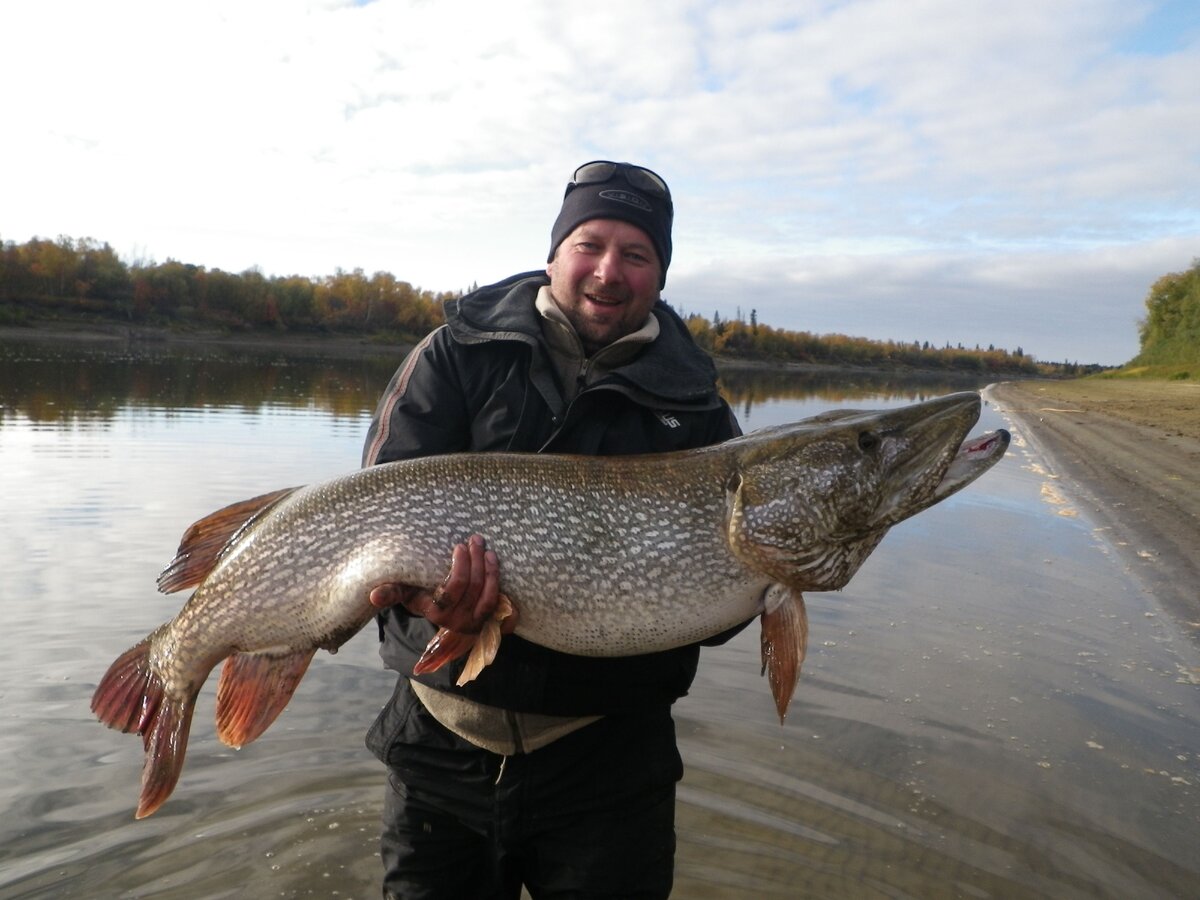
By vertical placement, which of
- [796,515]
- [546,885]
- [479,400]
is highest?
[479,400]

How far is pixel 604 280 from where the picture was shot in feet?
9.54

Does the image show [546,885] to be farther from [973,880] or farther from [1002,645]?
[1002,645]

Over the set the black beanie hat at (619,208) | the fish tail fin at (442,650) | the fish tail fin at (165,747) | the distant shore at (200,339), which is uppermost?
the black beanie hat at (619,208)

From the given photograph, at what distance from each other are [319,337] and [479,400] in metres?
60.4

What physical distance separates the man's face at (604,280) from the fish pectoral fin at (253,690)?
1344mm

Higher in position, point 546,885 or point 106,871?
point 546,885

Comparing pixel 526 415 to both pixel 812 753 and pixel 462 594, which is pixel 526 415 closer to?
pixel 462 594

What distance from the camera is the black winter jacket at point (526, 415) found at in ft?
8.40

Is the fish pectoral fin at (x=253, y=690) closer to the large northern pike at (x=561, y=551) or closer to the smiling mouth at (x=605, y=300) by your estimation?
the large northern pike at (x=561, y=551)

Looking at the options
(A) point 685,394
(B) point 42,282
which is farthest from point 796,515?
(B) point 42,282

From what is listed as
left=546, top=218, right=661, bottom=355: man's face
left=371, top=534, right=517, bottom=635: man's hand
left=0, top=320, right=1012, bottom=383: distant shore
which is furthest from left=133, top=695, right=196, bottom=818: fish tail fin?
left=0, top=320, right=1012, bottom=383: distant shore

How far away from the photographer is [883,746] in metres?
4.70

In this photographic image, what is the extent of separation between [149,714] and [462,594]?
3.27 feet

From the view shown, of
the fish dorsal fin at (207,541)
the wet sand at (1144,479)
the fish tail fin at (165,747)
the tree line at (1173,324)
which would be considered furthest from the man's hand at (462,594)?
the tree line at (1173,324)
